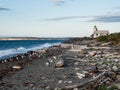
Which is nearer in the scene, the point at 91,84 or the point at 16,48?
the point at 91,84

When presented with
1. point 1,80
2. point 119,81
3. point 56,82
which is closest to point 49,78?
point 56,82

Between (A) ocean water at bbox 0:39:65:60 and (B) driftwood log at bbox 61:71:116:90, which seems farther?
(A) ocean water at bbox 0:39:65:60

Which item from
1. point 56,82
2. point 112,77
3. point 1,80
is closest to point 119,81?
point 112,77

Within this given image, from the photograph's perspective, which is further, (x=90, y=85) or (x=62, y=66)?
(x=62, y=66)

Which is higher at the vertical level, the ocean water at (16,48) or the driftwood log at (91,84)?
the driftwood log at (91,84)

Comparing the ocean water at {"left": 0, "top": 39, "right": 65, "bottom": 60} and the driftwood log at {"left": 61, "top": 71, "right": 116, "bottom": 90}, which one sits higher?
the driftwood log at {"left": 61, "top": 71, "right": 116, "bottom": 90}

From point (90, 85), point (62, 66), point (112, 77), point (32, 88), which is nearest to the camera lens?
point (90, 85)

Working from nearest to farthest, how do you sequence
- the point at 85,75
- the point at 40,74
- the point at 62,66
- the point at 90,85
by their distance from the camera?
the point at 90,85 → the point at 85,75 → the point at 40,74 → the point at 62,66

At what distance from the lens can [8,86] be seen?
16.6 metres

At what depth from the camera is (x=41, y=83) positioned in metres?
17.0

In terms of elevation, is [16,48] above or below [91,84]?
below

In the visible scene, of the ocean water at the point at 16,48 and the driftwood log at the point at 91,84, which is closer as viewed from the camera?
the driftwood log at the point at 91,84

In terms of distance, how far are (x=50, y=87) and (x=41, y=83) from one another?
53.3 inches

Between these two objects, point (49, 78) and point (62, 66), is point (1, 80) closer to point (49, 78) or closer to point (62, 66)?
point (49, 78)
